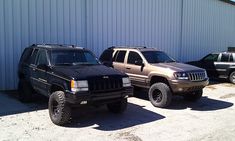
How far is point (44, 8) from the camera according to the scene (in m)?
12.5

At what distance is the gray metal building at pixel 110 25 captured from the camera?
464 inches

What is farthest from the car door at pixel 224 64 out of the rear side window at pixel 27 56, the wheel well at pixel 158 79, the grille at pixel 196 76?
the rear side window at pixel 27 56

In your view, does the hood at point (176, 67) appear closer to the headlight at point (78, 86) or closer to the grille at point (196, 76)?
the grille at point (196, 76)

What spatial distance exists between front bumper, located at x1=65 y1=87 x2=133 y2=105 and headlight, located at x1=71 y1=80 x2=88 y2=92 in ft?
0.33

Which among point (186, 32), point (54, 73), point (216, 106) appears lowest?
point (216, 106)

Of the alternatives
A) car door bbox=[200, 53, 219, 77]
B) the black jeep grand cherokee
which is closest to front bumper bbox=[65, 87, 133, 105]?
the black jeep grand cherokee

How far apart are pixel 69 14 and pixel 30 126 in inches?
271

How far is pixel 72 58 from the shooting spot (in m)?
8.88

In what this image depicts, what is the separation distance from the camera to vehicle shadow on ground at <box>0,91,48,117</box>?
8836mm

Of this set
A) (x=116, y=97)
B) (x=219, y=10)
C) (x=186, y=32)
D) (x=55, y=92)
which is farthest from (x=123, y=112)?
(x=219, y=10)

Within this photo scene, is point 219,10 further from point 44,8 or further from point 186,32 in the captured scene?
point 44,8

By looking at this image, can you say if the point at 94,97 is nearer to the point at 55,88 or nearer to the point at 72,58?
the point at 55,88

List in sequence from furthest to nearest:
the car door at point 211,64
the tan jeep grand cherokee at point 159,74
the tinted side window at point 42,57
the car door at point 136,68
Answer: the car door at point 211,64 → the car door at point 136,68 → the tan jeep grand cherokee at point 159,74 → the tinted side window at point 42,57

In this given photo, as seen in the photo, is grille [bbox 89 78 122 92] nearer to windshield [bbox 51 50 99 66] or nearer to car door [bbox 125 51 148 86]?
windshield [bbox 51 50 99 66]
